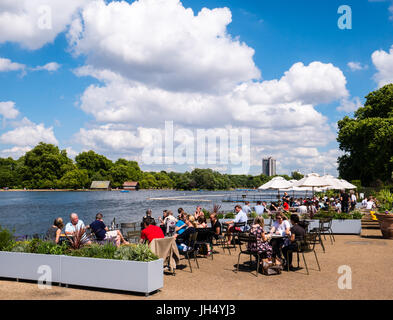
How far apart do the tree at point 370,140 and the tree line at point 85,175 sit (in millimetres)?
50981

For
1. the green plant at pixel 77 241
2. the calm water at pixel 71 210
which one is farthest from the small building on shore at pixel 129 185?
the green plant at pixel 77 241

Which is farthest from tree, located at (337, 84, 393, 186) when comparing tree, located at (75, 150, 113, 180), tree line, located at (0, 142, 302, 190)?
tree, located at (75, 150, 113, 180)

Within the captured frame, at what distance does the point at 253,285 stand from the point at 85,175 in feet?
448

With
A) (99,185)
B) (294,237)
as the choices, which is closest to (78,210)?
(294,237)

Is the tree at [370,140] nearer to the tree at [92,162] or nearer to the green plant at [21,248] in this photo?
the green plant at [21,248]

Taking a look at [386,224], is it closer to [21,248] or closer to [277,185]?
[277,185]

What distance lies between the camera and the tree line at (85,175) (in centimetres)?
12462

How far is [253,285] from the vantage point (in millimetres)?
7234

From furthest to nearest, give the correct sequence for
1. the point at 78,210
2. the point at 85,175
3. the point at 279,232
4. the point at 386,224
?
1. the point at 85,175
2. the point at 78,210
3. the point at 386,224
4. the point at 279,232

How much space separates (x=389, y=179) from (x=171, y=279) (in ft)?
118

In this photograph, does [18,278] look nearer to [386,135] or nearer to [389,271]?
[389,271]

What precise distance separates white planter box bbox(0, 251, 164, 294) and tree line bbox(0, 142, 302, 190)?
308 feet
